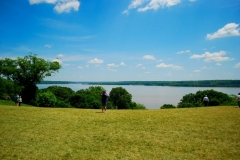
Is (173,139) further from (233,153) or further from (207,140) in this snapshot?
(233,153)

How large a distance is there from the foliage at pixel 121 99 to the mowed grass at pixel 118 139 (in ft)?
219

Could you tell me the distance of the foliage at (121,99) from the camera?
81.5 meters

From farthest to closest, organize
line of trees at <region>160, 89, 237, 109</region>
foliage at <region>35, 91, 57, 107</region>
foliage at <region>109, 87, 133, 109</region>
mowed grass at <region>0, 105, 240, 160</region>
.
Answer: foliage at <region>109, 87, 133, 109</region>
foliage at <region>35, 91, 57, 107</region>
line of trees at <region>160, 89, 237, 109</region>
mowed grass at <region>0, 105, 240, 160</region>

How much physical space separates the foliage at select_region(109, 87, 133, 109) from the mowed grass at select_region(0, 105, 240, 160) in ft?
219

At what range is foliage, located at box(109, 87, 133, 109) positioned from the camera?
8150 centimetres

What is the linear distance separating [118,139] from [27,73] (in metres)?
59.4

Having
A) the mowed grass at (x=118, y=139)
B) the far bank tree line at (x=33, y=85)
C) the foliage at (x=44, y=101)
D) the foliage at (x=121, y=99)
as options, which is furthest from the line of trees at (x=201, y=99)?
the mowed grass at (x=118, y=139)

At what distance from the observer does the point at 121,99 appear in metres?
82.9

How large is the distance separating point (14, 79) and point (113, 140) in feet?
203

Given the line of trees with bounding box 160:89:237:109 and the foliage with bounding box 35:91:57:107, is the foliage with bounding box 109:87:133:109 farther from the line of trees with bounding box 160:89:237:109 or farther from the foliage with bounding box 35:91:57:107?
the foliage with bounding box 35:91:57:107

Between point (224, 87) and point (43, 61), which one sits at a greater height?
point (43, 61)

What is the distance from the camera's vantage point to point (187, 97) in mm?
59812

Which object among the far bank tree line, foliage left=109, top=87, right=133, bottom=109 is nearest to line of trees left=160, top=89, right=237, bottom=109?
the far bank tree line

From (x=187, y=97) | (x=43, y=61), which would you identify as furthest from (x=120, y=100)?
(x=43, y=61)
